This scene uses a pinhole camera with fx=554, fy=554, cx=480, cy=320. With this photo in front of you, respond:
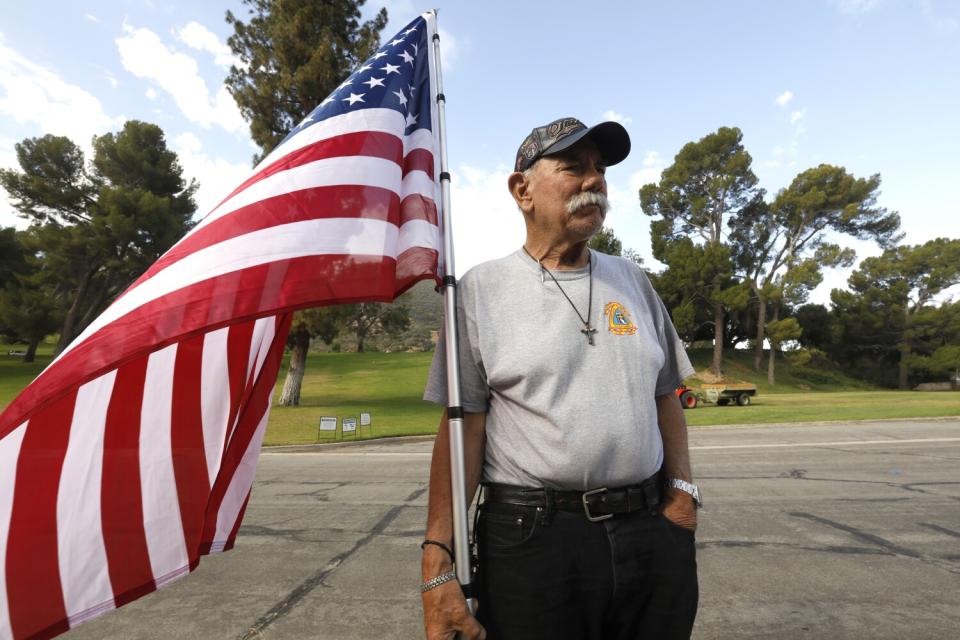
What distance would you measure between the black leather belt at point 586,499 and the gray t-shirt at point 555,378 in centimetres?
2

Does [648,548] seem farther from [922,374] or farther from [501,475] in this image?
[922,374]

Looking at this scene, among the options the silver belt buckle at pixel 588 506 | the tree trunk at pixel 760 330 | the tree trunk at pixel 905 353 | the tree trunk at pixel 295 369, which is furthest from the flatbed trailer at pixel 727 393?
the tree trunk at pixel 905 353

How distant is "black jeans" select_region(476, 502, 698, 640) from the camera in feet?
5.16

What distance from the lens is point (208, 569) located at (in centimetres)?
423

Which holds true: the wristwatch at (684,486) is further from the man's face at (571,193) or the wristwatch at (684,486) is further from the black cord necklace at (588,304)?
the man's face at (571,193)

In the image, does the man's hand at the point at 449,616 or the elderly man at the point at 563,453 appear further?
the elderly man at the point at 563,453

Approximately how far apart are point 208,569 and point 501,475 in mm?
3615

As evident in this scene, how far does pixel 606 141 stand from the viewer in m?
1.89

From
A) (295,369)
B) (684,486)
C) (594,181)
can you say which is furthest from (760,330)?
(594,181)

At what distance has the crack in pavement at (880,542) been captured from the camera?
4.07 metres

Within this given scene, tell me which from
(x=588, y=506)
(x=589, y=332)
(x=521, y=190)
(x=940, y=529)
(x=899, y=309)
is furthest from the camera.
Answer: (x=899, y=309)

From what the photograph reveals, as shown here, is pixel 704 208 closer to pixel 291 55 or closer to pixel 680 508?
pixel 291 55

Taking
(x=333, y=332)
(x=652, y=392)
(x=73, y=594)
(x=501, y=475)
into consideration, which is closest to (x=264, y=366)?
(x=73, y=594)

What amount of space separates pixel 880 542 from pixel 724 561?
5.01 feet
